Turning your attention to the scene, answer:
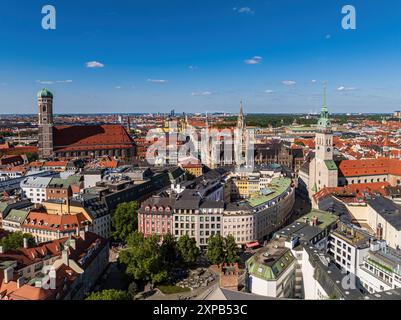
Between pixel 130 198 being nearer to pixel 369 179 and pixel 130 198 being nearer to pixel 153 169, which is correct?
pixel 153 169

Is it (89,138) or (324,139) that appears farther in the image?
(89,138)

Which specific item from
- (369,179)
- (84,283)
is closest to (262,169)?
(369,179)

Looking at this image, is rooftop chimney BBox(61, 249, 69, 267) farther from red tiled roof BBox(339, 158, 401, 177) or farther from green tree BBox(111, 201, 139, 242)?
red tiled roof BBox(339, 158, 401, 177)

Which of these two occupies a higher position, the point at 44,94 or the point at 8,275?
the point at 44,94

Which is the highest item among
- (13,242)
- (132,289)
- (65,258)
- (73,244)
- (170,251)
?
(73,244)

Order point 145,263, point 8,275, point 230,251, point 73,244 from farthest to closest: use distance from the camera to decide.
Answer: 1. point 230,251
2. point 145,263
3. point 73,244
4. point 8,275

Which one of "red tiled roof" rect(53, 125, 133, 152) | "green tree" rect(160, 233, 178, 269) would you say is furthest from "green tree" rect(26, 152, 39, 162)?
"green tree" rect(160, 233, 178, 269)

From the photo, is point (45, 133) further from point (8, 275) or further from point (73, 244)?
point (8, 275)

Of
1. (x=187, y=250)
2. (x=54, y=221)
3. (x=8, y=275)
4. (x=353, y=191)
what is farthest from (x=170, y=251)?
(x=353, y=191)
